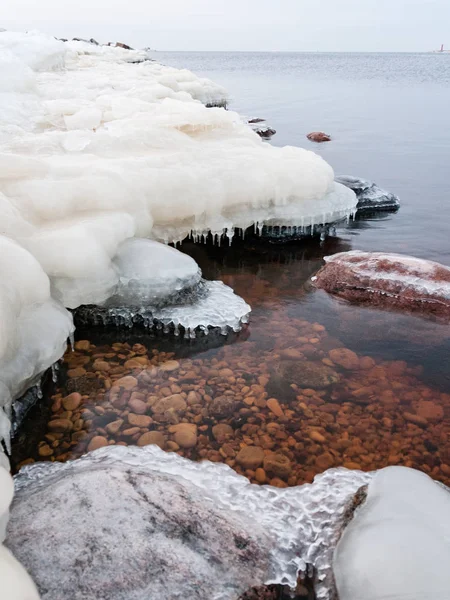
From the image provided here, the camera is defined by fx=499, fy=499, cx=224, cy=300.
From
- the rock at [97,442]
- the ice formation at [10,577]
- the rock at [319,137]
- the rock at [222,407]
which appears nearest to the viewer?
the ice formation at [10,577]

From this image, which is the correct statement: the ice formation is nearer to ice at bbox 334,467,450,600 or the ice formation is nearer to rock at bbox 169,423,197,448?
ice at bbox 334,467,450,600

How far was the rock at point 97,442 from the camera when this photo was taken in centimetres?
309

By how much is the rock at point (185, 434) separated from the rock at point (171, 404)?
167 mm

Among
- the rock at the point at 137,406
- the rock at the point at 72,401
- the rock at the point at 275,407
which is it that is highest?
the rock at the point at 275,407

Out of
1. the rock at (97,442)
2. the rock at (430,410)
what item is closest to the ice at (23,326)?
the rock at (97,442)

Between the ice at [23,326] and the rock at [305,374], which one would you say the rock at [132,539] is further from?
the rock at [305,374]

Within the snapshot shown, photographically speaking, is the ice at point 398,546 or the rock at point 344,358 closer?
the ice at point 398,546

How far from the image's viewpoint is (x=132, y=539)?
212cm

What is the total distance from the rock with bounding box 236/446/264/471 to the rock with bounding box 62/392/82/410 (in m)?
1.21

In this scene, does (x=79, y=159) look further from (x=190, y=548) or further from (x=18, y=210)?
(x=190, y=548)

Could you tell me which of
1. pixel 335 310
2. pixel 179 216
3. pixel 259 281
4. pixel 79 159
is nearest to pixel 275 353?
pixel 335 310

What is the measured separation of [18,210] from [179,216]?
1.72 metres

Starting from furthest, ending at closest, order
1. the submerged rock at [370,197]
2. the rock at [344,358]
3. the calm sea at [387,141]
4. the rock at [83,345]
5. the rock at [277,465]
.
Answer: the submerged rock at [370,197] < the calm sea at [387,141] < the rock at [83,345] < the rock at [344,358] < the rock at [277,465]

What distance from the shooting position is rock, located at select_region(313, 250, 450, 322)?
4.84 meters
